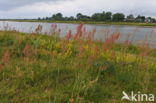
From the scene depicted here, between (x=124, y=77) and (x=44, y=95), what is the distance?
4.54 ft

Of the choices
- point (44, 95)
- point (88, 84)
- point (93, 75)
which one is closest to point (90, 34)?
point (93, 75)

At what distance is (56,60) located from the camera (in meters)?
3.85

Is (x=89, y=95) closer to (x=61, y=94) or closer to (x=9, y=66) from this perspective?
(x=61, y=94)

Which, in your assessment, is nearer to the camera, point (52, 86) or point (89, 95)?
point (89, 95)

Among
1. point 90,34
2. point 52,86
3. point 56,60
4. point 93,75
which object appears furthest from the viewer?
point 56,60

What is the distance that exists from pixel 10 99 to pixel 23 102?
21cm

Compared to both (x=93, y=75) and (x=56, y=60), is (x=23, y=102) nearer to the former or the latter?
(x=93, y=75)

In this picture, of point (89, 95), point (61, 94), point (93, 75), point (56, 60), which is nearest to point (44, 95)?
point (61, 94)

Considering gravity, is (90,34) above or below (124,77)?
above

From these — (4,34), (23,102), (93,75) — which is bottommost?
(23,102)

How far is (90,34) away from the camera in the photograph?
3.60 meters

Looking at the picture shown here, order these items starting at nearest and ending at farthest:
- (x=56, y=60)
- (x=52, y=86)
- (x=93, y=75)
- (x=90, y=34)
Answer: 1. (x=52, y=86)
2. (x=93, y=75)
3. (x=90, y=34)
4. (x=56, y=60)

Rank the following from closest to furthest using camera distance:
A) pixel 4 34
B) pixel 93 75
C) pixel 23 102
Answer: pixel 23 102, pixel 93 75, pixel 4 34

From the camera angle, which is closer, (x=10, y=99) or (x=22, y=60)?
(x=10, y=99)
